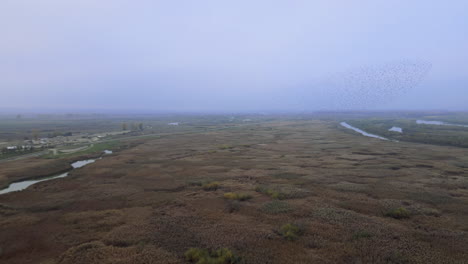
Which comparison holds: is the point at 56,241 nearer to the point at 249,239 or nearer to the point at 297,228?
the point at 249,239

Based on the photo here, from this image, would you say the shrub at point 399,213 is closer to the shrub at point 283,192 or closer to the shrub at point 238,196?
the shrub at point 283,192

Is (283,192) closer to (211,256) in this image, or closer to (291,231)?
(291,231)

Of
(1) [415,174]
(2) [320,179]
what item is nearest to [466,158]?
(1) [415,174]

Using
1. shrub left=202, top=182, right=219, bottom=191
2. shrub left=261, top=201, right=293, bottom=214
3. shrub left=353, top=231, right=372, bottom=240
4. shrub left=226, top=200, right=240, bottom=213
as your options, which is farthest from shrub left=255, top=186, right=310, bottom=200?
shrub left=353, top=231, right=372, bottom=240

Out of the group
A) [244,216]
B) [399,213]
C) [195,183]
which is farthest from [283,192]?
[195,183]

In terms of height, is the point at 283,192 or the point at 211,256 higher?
the point at 283,192

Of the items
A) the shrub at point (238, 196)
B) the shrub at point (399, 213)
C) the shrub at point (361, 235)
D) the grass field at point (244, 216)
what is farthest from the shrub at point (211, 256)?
the shrub at point (399, 213)

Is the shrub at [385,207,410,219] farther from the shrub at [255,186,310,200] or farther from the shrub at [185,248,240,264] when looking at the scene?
the shrub at [185,248,240,264]
